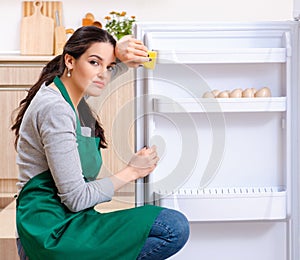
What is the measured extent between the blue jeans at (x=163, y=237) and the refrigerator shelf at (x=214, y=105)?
34 cm

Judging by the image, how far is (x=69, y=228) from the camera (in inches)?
66.7

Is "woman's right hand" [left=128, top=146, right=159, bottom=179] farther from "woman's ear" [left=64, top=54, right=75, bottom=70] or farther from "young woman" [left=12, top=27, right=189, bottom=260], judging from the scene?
"woman's ear" [left=64, top=54, right=75, bottom=70]

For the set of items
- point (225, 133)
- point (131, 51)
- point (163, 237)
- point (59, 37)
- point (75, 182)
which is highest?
point (59, 37)

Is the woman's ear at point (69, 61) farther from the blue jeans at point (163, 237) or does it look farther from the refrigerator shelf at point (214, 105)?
the blue jeans at point (163, 237)

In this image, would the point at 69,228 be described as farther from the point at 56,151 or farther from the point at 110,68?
the point at 110,68

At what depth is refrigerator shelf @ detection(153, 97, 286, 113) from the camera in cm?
196

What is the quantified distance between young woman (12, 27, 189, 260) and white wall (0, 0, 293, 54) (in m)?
2.31

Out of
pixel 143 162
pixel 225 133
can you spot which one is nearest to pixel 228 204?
pixel 225 133

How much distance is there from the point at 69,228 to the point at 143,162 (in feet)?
0.97

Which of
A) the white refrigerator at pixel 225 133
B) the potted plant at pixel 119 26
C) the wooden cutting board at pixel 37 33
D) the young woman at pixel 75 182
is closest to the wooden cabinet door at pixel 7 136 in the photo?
the wooden cutting board at pixel 37 33

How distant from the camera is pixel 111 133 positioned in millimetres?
1914

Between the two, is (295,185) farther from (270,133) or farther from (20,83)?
(20,83)

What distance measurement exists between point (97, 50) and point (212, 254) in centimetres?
77

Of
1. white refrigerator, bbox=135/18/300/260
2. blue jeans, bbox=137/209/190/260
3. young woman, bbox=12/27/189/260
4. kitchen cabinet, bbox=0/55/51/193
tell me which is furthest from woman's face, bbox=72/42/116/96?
kitchen cabinet, bbox=0/55/51/193
